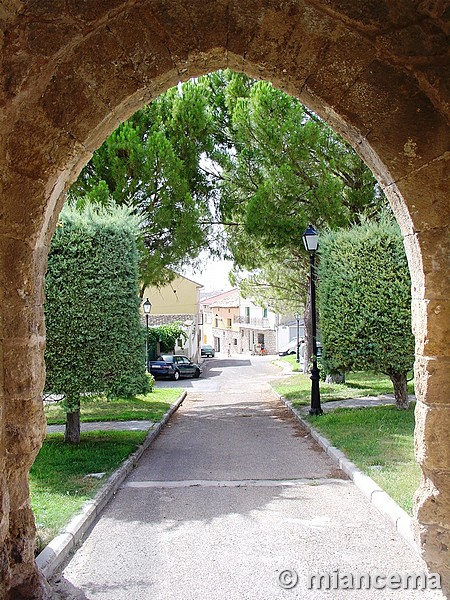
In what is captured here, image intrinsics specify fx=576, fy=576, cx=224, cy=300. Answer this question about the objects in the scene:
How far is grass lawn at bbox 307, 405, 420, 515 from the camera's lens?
20.8 ft

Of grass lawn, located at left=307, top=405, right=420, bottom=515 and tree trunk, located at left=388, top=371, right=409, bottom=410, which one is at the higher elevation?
tree trunk, located at left=388, top=371, right=409, bottom=410

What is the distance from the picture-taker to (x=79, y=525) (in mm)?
5250

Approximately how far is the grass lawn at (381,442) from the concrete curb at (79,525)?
303cm

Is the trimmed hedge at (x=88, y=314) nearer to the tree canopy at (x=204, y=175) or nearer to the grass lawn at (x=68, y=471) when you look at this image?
the grass lawn at (x=68, y=471)

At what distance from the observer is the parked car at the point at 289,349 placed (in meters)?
53.7

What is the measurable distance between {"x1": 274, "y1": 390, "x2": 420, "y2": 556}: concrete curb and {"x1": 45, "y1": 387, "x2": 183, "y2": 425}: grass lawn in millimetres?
5219

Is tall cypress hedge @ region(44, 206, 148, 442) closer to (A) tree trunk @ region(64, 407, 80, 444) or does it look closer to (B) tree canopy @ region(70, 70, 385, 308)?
(A) tree trunk @ region(64, 407, 80, 444)

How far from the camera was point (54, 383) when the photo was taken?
8.73m

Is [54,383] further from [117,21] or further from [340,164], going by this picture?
[340,164]

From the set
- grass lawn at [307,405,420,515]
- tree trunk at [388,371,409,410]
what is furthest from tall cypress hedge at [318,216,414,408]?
grass lawn at [307,405,420,515]

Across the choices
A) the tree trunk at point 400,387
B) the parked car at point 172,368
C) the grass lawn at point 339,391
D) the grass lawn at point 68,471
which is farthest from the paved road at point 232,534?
the parked car at point 172,368

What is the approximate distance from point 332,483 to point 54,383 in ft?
14.3

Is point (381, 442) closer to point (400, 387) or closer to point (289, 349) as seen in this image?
point (400, 387)

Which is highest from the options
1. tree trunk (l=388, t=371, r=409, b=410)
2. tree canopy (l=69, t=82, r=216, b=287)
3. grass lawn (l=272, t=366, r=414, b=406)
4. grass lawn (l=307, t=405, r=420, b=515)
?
tree canopy (l=69, t=82, r=216, b=287)
